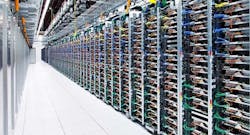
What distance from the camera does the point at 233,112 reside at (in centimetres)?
336

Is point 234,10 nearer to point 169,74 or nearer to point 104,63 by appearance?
point 169,74

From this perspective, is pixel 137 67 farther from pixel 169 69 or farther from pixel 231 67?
pixel 231 67

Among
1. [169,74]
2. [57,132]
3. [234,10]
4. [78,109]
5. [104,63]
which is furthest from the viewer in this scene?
[104,63]

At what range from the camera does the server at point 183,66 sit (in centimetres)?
333

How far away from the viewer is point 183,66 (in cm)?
416

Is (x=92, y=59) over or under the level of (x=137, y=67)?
over

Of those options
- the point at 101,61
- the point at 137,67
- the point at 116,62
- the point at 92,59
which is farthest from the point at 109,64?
the point at 92,59

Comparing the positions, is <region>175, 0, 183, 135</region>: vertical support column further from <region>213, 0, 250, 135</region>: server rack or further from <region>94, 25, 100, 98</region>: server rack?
<region>94, 25, 100, 98</region>: server rack

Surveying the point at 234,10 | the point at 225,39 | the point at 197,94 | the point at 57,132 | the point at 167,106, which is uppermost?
the point at 234,10

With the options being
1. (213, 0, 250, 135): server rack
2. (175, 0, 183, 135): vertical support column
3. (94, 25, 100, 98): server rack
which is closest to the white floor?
(94, 25, 100, 98): server rack

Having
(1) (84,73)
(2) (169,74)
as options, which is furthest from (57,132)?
(1) (84,73)

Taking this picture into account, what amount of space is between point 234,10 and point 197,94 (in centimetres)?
123

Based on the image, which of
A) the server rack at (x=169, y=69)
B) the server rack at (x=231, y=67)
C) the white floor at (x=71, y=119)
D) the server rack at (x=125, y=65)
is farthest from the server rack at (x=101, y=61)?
the server rack at (x=231, y=67)

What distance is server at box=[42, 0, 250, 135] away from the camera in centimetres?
333
